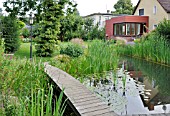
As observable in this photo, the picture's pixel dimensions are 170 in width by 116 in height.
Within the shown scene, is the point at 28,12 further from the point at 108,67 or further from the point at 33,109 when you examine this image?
the point at 33,109

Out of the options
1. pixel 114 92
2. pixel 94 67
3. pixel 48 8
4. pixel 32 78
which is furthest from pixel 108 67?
pixel 48 8

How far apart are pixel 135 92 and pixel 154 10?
2158 centimetres

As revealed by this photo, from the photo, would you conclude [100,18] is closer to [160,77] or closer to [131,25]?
[131,25]

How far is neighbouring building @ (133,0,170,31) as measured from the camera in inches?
987

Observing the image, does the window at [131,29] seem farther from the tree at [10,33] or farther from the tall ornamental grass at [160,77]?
the tall ornamental grass at [160,77]

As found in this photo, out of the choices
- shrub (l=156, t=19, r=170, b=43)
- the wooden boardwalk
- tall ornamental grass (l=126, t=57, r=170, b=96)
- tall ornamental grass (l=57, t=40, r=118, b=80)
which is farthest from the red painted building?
A: the wooden boardwalk

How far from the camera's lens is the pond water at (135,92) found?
18.6 ft

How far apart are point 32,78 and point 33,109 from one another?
2.11 m

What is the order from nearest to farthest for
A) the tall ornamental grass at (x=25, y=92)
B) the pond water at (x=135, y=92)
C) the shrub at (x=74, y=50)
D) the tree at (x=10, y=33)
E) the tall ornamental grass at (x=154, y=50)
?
the tall ornamental grass at (x=25, y=92), the pond water at (x=135, y=92), the shrub at (x=74, y=50), the tall ornamental grass at (x=154, y=50), the tree at (x=10, y=33)

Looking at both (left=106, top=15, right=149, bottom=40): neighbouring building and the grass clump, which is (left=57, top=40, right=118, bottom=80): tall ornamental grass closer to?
the grass clump

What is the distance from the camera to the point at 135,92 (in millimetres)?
7086

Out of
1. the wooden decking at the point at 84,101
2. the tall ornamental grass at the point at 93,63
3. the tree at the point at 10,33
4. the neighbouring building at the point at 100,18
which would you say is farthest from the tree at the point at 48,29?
the neighbouring building at the point at 100,18

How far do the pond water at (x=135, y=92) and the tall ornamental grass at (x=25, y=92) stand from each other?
1.62 m

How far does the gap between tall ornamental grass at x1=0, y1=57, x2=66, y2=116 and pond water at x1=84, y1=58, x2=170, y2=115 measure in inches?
63.6
